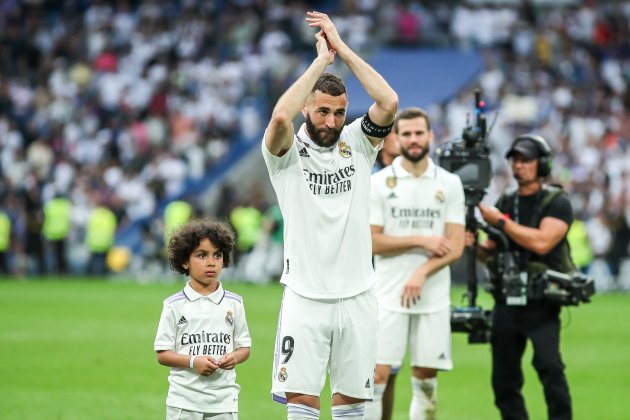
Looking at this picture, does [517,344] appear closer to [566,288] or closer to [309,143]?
[566,288]

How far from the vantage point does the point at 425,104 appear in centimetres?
2984

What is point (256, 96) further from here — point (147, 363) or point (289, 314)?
point (289, 314)

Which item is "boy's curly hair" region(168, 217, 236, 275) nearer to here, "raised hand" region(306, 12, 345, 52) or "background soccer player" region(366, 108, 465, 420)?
"raised hand" region(306, 12, 345, 52)

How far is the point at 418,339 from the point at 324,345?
214 cm

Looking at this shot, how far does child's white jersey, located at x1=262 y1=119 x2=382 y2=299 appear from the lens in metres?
7.25

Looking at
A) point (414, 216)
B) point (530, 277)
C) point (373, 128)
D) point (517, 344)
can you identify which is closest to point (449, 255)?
point (414, 216)

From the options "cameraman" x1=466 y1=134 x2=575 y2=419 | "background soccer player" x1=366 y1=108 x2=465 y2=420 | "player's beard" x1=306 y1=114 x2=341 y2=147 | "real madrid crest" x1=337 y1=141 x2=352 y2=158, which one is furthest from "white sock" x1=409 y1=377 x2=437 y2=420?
"player's beard" x1=306 y1=114 x2=341 y2=147

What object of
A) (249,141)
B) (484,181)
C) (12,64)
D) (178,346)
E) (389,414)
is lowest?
(389,414)

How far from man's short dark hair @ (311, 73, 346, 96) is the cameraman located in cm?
260

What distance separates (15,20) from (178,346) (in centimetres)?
3120

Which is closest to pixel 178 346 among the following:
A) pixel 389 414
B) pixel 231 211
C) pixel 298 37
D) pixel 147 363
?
pixel 389 414

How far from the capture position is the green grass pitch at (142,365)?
37.7ft

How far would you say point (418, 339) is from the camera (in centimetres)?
929

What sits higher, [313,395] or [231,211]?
[231,211]
